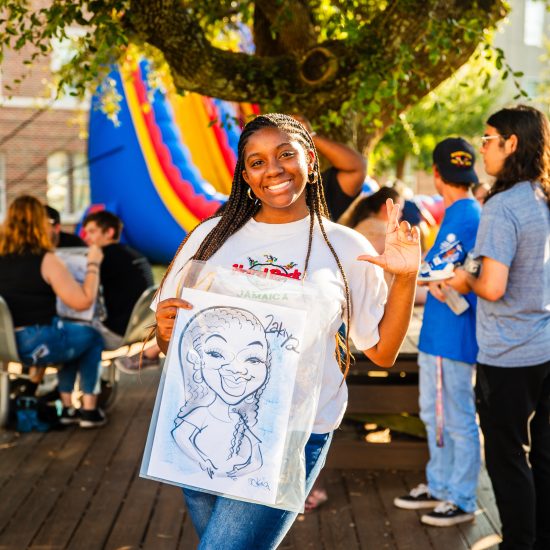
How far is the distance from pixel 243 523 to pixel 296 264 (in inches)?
28.5

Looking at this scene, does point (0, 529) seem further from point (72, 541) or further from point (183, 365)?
point (183, 365)

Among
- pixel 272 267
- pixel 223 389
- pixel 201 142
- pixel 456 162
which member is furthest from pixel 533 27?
pixel 223 389

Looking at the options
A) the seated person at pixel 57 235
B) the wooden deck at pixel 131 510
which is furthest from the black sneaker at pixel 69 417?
the seated person at pixel 57 235

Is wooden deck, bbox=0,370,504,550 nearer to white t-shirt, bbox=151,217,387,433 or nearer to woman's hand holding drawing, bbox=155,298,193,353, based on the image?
white t-shirt, bbox=151,217,387,433

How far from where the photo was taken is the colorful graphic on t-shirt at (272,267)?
2471 millimetres

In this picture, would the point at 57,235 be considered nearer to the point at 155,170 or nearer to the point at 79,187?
the point at 155,170

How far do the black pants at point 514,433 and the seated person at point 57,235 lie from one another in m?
3.73

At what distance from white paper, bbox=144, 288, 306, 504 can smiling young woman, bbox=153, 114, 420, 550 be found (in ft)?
0.30

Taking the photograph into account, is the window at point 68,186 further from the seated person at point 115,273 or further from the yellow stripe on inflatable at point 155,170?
the seated person at point 115,273

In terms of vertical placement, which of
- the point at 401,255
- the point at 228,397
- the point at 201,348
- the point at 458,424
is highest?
the point at 401,255

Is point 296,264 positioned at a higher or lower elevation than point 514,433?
higher

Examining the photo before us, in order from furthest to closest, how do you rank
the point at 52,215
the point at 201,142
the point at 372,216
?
the point at 201,142 < the point at 52,215 < the point at 372,216

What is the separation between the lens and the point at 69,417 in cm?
633
